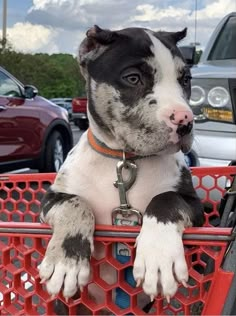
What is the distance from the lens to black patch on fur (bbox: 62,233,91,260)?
2016 millimetres

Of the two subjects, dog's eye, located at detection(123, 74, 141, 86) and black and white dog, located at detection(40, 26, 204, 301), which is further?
dog's eye, located at detection(123, 74, 141, 86)

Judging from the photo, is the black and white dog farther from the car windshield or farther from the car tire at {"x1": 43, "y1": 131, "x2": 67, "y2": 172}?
the car tire at {"x1": 43, "y1": 131, "x2": 67, "y2": 172}

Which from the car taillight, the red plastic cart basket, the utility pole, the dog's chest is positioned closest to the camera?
the red plastic cart basket

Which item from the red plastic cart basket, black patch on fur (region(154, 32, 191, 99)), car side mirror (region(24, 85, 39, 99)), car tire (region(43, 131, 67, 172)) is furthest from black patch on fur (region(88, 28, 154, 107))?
car tire (region(43, 131, 67, 172))

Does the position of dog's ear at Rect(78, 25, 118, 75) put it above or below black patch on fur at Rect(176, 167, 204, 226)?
above

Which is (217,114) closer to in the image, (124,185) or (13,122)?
(124,185)

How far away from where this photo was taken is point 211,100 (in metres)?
4.77

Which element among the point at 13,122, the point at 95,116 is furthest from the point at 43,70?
the point at 95,116

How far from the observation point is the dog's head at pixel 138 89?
7.30ft

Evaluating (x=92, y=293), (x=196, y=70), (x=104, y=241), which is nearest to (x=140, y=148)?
(x=104, y=241)

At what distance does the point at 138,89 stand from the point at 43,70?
4591 cm

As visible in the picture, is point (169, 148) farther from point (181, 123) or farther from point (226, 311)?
point (226, 311)

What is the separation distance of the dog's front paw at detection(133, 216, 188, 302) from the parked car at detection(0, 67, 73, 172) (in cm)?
591

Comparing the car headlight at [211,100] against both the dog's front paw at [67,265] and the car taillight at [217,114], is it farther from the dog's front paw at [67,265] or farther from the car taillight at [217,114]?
the dog's front paw at [67,265]
